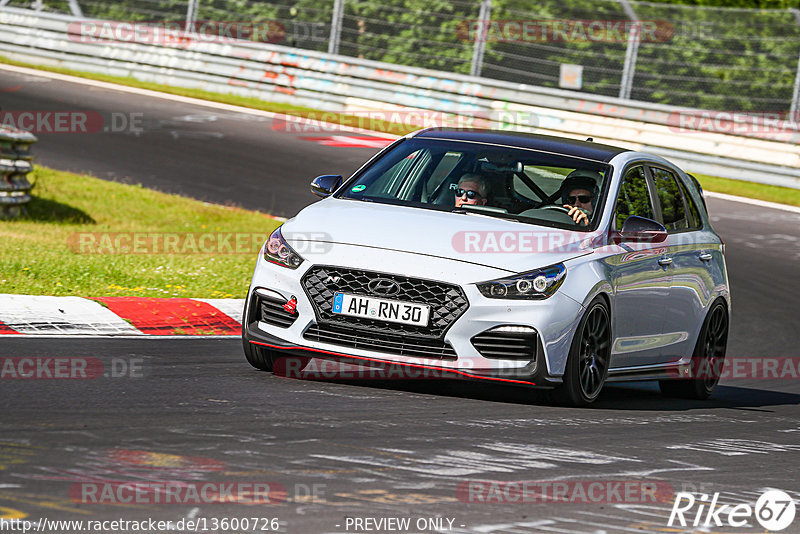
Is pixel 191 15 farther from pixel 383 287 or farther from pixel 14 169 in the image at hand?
pixel 383 287

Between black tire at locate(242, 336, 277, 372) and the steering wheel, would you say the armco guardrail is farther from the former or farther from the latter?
black tire at locate(242, 336, 277, 372)

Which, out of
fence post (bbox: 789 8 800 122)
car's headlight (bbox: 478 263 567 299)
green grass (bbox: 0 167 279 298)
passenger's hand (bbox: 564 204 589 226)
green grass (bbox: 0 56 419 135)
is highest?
fence post (bbox: 789 8 800 122)

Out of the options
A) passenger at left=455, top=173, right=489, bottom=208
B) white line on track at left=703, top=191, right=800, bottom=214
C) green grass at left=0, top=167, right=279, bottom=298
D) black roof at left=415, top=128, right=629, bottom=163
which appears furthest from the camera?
white line on track at left=703, top=191, right=800, bottom=214

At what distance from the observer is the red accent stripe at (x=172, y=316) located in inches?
371

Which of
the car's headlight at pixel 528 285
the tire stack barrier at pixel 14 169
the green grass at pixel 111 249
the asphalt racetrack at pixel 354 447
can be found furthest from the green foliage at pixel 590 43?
the car's headlight at pixel 528 285

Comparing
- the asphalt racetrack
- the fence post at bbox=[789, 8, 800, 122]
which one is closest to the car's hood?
the asphalt racetrack

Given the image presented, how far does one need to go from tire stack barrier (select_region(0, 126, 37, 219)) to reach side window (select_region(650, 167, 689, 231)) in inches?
292

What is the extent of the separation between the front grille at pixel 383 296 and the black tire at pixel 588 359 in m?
0.75

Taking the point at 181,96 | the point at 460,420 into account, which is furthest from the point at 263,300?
the point at 181,96

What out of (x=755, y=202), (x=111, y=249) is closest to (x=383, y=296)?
(x=111, y=249)

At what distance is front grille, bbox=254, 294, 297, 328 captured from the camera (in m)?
7.50

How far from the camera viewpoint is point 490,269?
7.22 metres

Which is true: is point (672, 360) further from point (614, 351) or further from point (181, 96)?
point (181, 96)

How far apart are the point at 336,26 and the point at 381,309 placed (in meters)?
17.3
